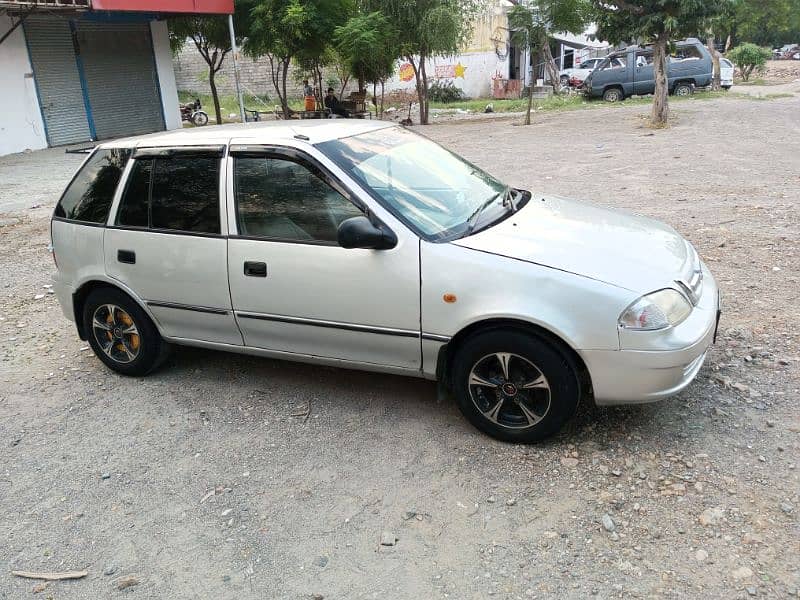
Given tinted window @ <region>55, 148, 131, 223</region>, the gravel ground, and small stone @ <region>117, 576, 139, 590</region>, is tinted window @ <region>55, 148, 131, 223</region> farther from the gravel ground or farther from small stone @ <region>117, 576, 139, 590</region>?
small stone @ <region>117, 576, 139, 590</region>

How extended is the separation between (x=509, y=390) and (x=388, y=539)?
977mm

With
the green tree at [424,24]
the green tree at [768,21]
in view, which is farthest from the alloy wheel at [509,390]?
the green tree at [768,21]

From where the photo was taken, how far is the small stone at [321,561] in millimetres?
2842

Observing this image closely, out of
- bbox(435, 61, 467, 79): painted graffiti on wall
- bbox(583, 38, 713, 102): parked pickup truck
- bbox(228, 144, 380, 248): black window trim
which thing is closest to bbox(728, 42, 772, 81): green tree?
bbox(583, 38, 713, 102): parked pickup truck

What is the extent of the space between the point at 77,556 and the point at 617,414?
282 centimetres

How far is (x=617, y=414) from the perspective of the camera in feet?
12.3

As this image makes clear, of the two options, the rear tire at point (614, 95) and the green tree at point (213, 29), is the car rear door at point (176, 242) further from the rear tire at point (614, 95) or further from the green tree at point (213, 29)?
the rear tire at point (614, 95)

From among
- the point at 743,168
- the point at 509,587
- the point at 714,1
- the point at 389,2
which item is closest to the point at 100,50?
the point at 389,2

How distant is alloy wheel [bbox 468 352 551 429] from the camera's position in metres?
3.36

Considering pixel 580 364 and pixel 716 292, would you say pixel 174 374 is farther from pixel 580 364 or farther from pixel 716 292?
pixel 716 292

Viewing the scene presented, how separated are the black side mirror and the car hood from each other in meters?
0.38

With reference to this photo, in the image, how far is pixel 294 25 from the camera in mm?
20094

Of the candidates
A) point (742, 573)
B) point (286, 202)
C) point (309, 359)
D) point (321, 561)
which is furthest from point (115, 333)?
point (742, 573)

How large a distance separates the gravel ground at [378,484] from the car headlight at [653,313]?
2.28 feet
